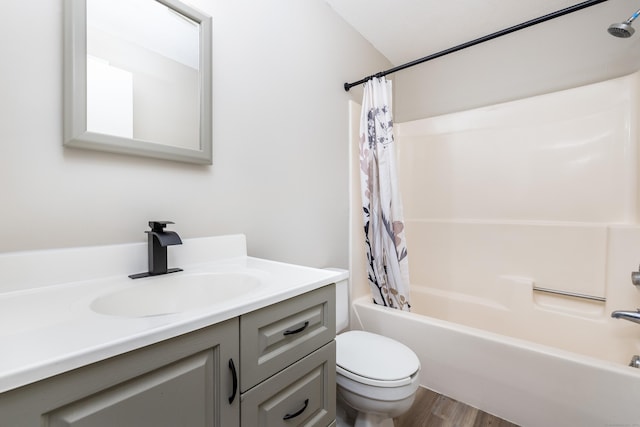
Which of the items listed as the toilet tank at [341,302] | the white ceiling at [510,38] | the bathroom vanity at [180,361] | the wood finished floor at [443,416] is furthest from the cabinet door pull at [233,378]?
the white ceiling at [510,38]

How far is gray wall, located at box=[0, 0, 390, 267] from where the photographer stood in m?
0.78

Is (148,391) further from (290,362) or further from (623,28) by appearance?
(623,28)

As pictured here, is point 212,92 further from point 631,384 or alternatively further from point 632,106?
point 632,106

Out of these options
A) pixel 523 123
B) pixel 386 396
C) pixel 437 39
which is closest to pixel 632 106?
pixel 523 123

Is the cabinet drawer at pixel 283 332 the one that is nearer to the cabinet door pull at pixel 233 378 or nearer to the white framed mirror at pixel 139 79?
the cabinet door pull at pixel 233 378

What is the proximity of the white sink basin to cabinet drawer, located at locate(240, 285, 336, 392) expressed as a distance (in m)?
0.13

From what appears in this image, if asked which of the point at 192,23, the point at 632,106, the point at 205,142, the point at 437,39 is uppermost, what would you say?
the point at 437,39

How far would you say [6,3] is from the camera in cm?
75

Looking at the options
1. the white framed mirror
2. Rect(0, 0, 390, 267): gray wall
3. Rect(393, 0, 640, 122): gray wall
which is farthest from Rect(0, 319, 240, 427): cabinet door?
Rect(393, 0, 640, 122): gray wall

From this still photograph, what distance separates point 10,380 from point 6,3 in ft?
3.10

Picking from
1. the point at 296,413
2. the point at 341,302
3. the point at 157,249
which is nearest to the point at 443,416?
the point at 341,302

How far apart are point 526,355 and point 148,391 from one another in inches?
62.6

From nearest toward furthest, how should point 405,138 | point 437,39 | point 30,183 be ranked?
point 30,183
point 437,39
point 405,138

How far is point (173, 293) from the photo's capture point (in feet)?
3.05
